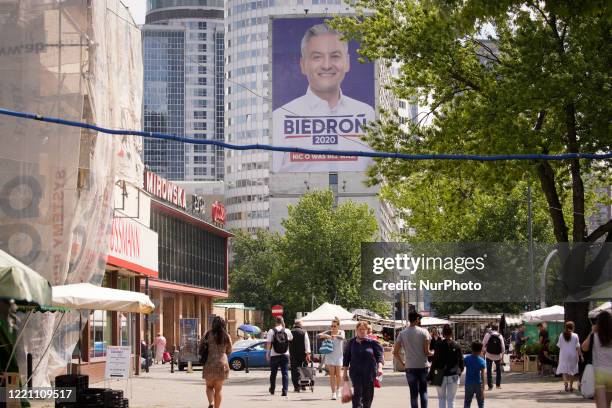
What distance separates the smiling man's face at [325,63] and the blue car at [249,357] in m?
28.8

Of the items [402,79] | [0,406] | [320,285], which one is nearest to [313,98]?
[320,285]

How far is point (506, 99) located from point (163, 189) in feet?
121

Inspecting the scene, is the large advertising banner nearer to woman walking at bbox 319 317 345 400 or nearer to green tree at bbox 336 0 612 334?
green tree at bbox 336 0 612 334

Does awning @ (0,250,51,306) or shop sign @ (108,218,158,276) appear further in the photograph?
shop sign @ (108,218,158,276)

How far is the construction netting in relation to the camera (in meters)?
22.5

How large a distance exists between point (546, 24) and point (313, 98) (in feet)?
145

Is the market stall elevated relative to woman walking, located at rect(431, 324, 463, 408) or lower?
elevated

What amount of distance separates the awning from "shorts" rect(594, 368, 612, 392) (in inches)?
286

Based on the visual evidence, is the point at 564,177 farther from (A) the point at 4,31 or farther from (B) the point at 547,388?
(A) the point at 4,31

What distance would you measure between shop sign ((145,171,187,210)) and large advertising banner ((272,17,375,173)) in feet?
27.0

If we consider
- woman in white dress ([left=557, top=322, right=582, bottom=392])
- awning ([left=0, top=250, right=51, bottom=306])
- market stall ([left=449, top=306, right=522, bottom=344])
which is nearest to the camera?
awning ([left=0, top=250, right=51, bottom=306])

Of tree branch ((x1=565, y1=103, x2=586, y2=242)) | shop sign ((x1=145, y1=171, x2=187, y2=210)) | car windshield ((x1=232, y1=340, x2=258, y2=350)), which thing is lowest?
car windshield ((x1=232, y1=340, x2=258, y2=350))

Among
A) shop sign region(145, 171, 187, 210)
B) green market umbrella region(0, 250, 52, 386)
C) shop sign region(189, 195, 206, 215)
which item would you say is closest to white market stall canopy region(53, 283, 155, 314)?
green market umbrella region(0, 250, 52, 386)

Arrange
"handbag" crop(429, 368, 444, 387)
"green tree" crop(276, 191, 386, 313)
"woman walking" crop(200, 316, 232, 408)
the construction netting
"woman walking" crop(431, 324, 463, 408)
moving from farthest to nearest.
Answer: "green tree" crop(276, 191, 386, 313) < the construction netting < "woman walking" crop(200, 316, 232, 408) < "handbag" crop(429, 368, 444, 387) < "woman walking" crop(431, 324, 463, 408)
